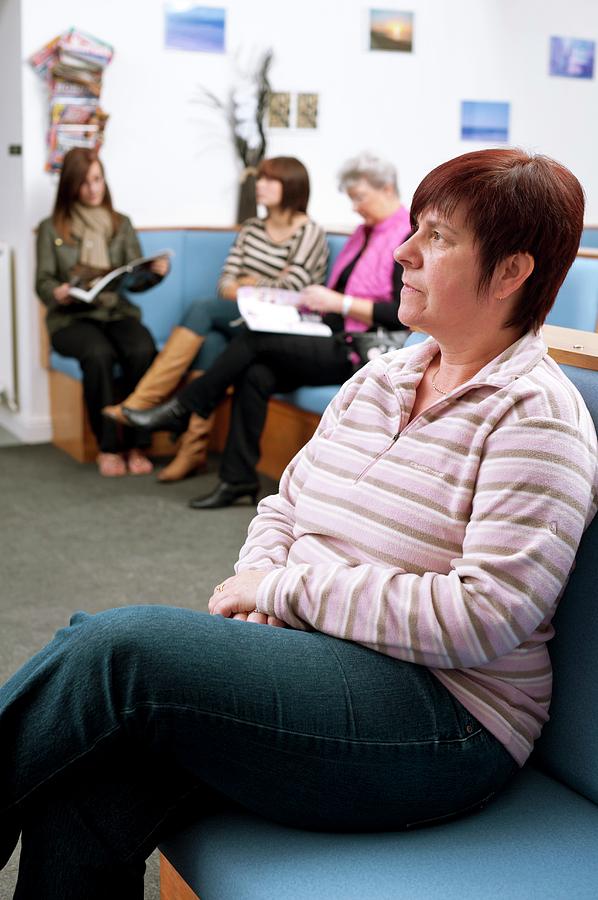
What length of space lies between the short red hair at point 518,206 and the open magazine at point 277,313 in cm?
249

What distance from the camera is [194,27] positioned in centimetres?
468

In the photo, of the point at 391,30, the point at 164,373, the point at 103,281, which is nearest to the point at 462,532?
the point at 164,373

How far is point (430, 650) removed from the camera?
3.97 feet

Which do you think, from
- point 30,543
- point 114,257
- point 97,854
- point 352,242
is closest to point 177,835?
point 97,854

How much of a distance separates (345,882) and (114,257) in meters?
3.62

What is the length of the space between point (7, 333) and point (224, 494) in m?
1.47

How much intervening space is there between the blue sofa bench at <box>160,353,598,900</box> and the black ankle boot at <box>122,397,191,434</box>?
8.92ft

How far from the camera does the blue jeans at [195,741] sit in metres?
1.17

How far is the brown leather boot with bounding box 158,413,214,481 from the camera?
4121 mm

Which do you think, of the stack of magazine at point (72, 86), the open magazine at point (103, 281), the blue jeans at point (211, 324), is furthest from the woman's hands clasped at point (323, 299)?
the stack of magazine at point (72, 86)

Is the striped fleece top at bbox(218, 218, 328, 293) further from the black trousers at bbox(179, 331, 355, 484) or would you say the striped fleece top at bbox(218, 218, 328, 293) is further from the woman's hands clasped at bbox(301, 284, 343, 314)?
the black trousers at bbox(179, 331, 355, 484)

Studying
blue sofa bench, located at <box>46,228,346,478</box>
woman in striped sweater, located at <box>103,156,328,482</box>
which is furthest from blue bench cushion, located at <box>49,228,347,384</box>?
woman in striped sweater, located at <box>103,156,328,482</box>

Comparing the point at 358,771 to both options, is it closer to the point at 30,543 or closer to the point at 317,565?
the point at 317,565

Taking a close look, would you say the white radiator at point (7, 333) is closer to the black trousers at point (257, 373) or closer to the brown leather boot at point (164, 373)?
the brown leather boot at point (164, 373)
